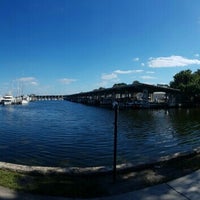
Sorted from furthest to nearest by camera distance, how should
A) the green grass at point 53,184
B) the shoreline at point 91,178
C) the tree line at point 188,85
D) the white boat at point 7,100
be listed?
the white boat at point 7,100 < the tree line at point 188,85 < the shoreline at point 91,178 < the green grass at point 53,184

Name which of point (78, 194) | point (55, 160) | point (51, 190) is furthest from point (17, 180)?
point (55, 160)

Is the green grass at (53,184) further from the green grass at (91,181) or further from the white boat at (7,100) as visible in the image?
the white boat at (7,100)

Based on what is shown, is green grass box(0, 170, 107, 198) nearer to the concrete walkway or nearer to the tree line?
the concrete walkway

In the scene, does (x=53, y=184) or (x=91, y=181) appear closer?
(x=53, y=184)

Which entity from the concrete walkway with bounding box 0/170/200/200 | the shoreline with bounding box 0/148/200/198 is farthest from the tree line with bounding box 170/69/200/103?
the concrete walkway with bounding box 0/170/200/200

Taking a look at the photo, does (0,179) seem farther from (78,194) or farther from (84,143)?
(84,143)

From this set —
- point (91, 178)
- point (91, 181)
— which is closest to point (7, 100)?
point (91, 178)

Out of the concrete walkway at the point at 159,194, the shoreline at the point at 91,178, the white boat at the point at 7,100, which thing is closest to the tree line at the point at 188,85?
the white boat at the point at 7,100

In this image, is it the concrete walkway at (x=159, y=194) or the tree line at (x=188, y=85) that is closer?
the concrete walkway at (x=159, y=194)

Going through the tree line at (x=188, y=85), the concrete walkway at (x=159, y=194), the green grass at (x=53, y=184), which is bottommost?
the green grass at (x=53, y=184)

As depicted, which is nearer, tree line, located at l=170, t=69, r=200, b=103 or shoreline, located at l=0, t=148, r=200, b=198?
shoreline, located at l=0, t=148, r=200, b=198

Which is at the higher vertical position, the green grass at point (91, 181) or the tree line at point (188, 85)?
the tree line at point (188, 85)

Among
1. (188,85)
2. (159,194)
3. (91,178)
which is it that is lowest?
(91,178)

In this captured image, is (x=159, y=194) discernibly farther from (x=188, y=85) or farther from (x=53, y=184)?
(x=188, y=85)
